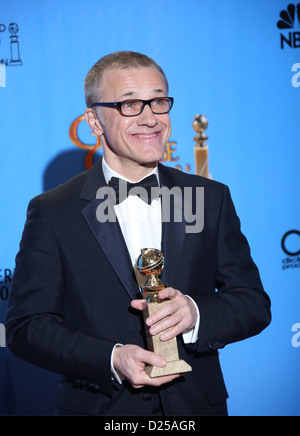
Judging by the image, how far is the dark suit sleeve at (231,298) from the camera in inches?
75.5

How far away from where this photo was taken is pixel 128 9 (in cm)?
319

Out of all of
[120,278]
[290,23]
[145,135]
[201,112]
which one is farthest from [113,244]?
[290,23]

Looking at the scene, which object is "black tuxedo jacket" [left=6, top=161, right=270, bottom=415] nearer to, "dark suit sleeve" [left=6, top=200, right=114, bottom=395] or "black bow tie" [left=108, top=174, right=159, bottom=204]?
"dark suit sleeve" [left=6, top=200, right=114, bottom=395]

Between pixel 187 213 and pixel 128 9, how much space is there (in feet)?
5.39

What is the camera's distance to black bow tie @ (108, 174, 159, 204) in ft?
7.02

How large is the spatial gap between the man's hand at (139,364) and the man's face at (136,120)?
73cm

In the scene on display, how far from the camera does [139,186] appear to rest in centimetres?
216

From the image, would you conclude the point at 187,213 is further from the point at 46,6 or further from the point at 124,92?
the point at 46,6

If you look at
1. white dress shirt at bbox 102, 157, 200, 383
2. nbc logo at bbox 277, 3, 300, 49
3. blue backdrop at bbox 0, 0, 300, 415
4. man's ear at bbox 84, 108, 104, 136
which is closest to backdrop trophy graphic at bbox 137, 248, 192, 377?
white dress shirt at bbox 102, 157, 200, 383

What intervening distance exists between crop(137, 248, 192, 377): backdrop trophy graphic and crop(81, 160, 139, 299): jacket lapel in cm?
24

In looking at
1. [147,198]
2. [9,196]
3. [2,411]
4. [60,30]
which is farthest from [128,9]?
[2,411]

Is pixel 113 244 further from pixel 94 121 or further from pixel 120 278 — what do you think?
pixel 94 121

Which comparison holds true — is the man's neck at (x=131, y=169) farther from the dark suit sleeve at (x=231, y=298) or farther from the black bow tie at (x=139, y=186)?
the dark suit sleeve at (x=231, y=298)
